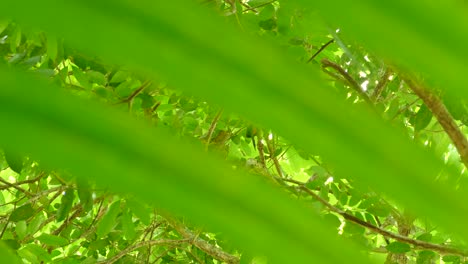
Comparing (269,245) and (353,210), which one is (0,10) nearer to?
(269,245)

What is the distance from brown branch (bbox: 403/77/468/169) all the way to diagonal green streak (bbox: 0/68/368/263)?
5.34ft

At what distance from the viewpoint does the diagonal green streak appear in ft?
0.54

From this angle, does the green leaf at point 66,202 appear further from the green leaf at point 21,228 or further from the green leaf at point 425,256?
the green leaf at point 425,256

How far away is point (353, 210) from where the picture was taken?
240cm

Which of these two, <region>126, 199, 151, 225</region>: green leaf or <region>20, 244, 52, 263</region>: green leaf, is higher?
<region>126, 199, 151, 225</region>: green leaf

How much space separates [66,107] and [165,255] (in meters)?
2.74

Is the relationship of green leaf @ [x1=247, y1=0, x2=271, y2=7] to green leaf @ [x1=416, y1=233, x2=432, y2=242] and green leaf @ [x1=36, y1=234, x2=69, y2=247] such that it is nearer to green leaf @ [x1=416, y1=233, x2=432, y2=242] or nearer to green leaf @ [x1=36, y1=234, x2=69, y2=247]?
green leaf @ [x1=416, y1=233, x2=432, y2=242]

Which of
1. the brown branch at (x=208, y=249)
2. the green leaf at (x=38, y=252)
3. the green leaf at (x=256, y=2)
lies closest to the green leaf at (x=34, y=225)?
the green leaf at (x=38, y=252)

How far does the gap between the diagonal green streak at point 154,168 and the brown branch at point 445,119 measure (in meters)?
1.63

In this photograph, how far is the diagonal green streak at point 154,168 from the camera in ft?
0.54

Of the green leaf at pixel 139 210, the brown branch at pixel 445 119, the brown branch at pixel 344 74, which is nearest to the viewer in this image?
the brown branch at pixel 445 119

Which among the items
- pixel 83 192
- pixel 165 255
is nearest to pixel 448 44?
pixel 83 192

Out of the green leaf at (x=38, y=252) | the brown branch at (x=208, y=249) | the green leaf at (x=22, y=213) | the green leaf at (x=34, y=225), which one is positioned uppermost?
the brown branch at (x=208, y=249)

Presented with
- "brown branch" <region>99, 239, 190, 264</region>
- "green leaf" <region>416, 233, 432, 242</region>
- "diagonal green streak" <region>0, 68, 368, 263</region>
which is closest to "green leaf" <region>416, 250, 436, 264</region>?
"green leaf" <region>416, 233, 432, 242</region>
